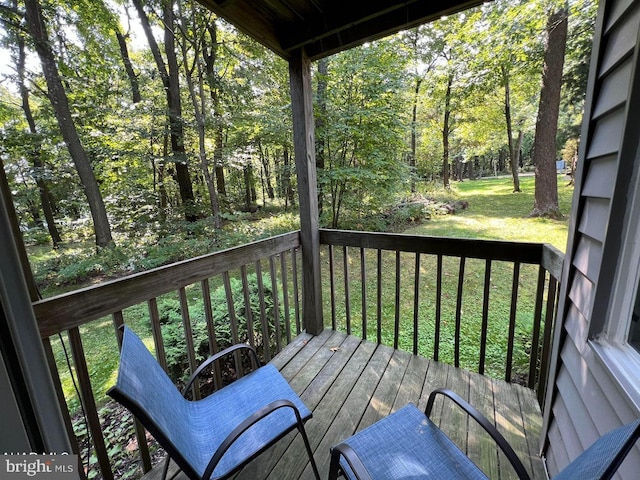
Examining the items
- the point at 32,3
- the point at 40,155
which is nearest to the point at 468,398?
the point at 40,155

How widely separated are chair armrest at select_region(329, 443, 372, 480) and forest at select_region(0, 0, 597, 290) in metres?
5.12

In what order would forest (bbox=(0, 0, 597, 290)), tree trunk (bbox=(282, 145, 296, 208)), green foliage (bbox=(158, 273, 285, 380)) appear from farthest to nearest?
tree trunk (bbox=(282, 145, 296, 208)), forest (bbox=(0, 0, 597, 290)), green foliage (bbox=(158, 273, 285, 380))

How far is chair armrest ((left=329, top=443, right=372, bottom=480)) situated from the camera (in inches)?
32.9

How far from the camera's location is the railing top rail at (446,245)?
1709mm

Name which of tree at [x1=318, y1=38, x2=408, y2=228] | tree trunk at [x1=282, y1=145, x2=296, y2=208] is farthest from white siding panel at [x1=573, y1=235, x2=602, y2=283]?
tree trunk at [x1=282, y1=145, x2=296, y2=208]

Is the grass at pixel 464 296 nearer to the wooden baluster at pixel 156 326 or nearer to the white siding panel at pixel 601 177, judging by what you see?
the white siding panel at pixel 601 177

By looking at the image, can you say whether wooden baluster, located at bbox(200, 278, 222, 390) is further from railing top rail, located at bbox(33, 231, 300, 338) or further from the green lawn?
Result: the green lawn

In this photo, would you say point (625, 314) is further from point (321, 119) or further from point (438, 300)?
point (321, 119)

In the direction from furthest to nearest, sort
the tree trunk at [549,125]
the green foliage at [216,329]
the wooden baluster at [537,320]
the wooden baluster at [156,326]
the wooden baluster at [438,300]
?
the tree trunk at [549,125] < the green foliage at [216,329] < the wooden baluster at [438,300] < the wooden baluster at [537,320] < the wooden baluster at [156,326]

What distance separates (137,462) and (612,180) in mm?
2837

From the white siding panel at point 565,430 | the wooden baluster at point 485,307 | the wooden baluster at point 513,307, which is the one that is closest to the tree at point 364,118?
the wooden baluster at point 485,307

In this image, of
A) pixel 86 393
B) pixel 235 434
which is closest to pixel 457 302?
pixel 235 434

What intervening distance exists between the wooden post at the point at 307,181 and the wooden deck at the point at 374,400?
37cm

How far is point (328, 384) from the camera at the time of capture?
2.00 metres
